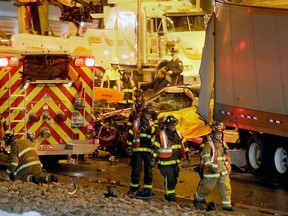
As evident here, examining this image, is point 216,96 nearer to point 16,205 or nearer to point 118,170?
point 118,170

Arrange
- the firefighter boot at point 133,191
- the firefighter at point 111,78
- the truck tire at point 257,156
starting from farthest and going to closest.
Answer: the firefighter at point 111,78, the truck tire at point 257,156, the firefighter boot at point 133,191

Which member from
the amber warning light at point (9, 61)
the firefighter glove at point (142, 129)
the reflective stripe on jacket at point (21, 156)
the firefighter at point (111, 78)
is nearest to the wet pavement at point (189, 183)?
the firefighter glove at point (142, 129)

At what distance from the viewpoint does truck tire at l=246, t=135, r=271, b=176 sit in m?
13.1

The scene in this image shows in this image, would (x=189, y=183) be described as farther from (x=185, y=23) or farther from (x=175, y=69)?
(x=185, y=23)

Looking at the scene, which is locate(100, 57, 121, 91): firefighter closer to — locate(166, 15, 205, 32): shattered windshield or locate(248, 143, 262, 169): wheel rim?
locate(166, 15, 205, 32): shattered windshield

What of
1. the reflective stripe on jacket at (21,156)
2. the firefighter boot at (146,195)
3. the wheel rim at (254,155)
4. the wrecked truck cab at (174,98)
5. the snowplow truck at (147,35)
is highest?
the snowplow truck at (147,35)

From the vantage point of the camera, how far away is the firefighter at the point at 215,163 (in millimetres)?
9703

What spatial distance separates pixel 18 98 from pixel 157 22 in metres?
12.5

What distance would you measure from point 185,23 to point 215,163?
50.5ft

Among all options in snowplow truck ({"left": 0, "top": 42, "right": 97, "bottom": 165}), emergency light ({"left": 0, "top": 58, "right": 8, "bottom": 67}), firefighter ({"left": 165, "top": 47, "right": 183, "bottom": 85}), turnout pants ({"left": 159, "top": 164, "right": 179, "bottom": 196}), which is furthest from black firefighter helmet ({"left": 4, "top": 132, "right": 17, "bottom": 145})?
firefighter ({"left": 165, "top": 47, "right": 183, "bottom": 85})

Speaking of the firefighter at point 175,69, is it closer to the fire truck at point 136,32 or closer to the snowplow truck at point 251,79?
the fire truck at point 136,32

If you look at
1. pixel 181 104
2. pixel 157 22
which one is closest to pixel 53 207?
pixel 181 104

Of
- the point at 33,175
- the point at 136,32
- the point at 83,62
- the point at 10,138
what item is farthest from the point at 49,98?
the point at 136,32

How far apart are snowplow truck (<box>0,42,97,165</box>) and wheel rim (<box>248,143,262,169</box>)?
3.12 metres
